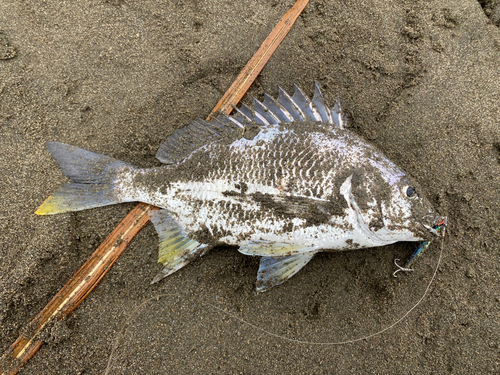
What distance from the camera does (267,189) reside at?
2.29 meters

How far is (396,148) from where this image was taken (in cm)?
265

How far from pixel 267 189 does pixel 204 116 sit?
1.06m

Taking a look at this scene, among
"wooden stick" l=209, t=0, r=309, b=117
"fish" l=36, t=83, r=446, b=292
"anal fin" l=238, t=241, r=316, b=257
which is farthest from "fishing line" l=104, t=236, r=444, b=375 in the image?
"wooden stick" l=209, t=0, r=309, b=117

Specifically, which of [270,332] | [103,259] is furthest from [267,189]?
[103,259]

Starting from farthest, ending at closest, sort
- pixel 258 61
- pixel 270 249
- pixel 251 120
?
1. pixel 258 61
2. pixel 251 120
3. pixel 270 249

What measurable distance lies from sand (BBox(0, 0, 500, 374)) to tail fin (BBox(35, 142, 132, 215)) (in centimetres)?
12

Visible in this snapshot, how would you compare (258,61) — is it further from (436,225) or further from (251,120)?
(436,225)

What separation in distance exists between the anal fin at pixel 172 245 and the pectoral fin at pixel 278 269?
531 mm

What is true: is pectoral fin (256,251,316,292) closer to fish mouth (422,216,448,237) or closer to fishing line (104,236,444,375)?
fishing line (104,236,444,375)

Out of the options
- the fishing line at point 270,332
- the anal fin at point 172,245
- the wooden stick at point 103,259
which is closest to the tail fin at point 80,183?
the wooden stick at point 103,259

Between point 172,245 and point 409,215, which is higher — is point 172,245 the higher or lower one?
the lower one

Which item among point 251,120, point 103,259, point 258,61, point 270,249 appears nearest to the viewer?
point 270,249

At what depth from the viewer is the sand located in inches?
93.6

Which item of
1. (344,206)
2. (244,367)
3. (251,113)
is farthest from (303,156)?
(244,367)
